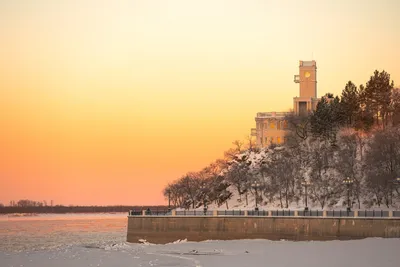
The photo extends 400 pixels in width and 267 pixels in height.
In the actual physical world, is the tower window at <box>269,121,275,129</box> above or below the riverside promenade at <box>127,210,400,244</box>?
above

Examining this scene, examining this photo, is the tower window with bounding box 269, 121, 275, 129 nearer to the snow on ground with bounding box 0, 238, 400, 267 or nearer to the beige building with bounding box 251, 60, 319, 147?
the beige building with bounding box 251, 60, 319, 147

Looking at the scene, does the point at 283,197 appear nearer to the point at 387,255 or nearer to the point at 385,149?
the point at 385,149

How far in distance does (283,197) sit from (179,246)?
35.2 meters

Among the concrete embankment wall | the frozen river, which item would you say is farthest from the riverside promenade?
the frozen river

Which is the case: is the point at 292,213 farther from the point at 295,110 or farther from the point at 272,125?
the point at 272,125

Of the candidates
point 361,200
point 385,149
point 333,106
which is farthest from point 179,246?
point 333,106

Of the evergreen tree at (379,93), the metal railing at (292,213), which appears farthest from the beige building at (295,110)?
the metal railing at (292,213)

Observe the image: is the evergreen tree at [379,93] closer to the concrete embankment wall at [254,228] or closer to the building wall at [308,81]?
the building wall at [308,81]

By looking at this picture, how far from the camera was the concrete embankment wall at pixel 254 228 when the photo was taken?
73125 millimetres

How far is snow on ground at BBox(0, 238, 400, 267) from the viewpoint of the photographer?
165 feet

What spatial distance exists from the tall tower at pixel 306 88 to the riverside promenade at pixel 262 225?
54838 millimetres

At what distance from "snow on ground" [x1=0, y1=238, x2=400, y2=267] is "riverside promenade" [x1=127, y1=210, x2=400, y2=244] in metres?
4.62

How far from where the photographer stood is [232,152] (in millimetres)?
133750

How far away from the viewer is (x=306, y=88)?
139375 mm
